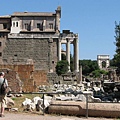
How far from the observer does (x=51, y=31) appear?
204 feet

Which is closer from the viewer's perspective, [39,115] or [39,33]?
[39,115]

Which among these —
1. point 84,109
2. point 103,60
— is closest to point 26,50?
point 84,109

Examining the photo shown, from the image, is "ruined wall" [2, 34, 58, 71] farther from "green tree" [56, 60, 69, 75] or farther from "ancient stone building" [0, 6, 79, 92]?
"green tree" [56, 60, 69, 75]

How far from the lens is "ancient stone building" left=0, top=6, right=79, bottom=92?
57.4 m

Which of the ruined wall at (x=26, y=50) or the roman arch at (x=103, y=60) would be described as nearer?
the ruined wall at (x=26, y=50)

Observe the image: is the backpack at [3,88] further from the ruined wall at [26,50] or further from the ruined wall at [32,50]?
the ruined wall at [26,50]

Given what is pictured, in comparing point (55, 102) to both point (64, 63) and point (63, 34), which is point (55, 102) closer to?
point (64, 63)

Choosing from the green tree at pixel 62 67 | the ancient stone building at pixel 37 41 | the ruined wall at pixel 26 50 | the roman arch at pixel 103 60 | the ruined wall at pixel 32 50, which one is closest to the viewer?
the green tree at pixel 62 67

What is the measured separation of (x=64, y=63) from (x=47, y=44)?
5.79 meters

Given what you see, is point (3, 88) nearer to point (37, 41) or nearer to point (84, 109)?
point (84, 109)

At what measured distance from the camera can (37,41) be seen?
5853 centimetres

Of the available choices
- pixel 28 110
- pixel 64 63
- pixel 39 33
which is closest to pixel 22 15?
pixel 39 33

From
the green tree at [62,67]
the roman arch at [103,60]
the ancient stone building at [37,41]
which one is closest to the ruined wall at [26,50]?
the ancient stone building at [37,41]

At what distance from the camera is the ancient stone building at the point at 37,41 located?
57.4 m
